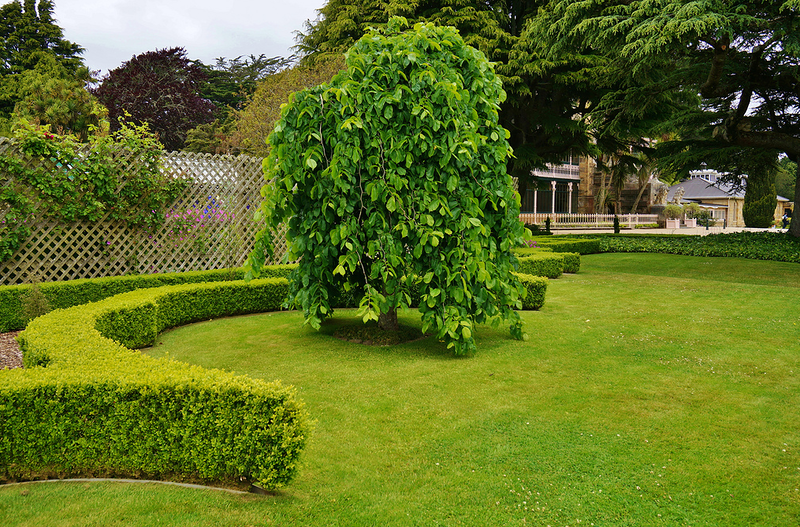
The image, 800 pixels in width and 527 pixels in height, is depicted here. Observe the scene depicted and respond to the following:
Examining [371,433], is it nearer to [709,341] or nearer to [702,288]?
[709,341]

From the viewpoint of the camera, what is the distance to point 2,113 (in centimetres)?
3055

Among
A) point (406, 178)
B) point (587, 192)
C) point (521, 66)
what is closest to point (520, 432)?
point (406, 178)

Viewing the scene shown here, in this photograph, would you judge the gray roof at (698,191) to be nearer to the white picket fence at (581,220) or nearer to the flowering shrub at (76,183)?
the white picket fence at (581,220)

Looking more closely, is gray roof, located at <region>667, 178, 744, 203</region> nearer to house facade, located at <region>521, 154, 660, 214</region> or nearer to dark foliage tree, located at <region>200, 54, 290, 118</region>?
house facade, located at <region>521, 154, 660, 214</region>

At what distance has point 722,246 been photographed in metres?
17.3

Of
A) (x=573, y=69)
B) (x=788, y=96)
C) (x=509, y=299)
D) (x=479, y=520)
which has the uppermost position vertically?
(x=573, y=69)

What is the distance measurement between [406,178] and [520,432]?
109 inches

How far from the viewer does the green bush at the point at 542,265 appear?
10.6 metres

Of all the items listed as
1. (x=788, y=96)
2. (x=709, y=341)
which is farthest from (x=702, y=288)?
(x=788, y=96)

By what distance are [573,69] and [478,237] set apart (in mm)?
17414

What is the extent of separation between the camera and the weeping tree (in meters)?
5.25

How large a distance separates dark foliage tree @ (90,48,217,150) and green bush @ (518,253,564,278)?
29074 millimetres

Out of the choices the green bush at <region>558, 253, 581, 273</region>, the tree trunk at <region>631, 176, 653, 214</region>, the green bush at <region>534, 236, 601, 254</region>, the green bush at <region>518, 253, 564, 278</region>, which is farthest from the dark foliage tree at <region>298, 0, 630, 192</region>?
the tree trunk at <region>631, 176, 653, 214</region>

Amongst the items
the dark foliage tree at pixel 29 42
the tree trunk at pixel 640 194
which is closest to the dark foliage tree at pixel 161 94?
the dark foliage tree at pixel 29 42
